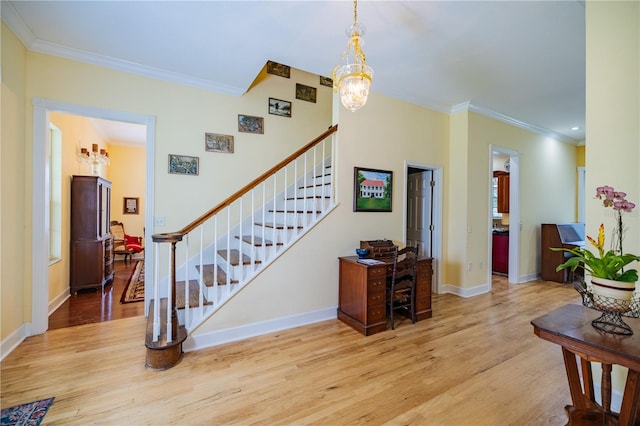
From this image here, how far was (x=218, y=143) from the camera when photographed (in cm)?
359

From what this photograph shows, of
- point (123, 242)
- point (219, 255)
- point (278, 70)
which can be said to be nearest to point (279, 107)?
point (278, 70)

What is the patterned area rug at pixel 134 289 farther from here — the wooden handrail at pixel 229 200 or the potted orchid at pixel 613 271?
the potted orchid at pixel 613 271

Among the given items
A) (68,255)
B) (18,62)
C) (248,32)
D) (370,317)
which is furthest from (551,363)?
(68,255)

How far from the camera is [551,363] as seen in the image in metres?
2.40

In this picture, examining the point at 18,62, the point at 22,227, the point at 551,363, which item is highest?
the point at 18,62

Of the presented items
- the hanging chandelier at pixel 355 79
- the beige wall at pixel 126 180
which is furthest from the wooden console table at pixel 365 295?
the beige wall at pixel 126 180

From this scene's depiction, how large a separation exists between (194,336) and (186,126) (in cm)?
241

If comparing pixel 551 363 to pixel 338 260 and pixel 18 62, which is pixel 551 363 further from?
pixel 18 62

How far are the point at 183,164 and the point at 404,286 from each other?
303 cm

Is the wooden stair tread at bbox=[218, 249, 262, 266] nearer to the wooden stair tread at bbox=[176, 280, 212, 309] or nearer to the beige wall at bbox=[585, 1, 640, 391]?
the wooden stair tread at bbox=[176, 280, 212, 309]

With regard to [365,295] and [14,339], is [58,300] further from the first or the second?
[365,295]

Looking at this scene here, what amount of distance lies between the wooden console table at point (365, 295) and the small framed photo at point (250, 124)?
2.12 meters

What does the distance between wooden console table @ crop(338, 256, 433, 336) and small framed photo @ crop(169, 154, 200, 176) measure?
7.02ft

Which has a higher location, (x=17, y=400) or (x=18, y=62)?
(x=18, y=62)
